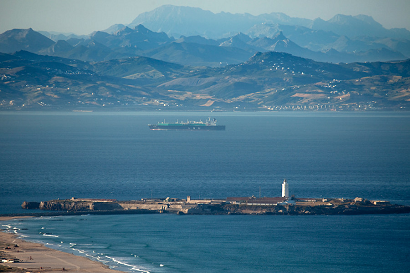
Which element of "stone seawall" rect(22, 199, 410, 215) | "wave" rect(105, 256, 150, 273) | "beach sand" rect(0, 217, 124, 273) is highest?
"stone seawall" rect(22, 199, 410, 215)

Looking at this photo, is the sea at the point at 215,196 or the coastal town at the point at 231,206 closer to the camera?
the sea at the point at 215,196

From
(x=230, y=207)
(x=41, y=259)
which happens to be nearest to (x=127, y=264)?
(x=41, y=259)

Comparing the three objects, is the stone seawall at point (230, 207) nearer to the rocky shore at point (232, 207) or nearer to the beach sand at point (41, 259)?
the rocky shore at point (232, 207)

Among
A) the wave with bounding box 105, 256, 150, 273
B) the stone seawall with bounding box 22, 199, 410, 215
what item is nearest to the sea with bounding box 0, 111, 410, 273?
the wave with bounding box 105, 256, 150, 273

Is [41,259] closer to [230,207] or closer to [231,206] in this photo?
[230,207]

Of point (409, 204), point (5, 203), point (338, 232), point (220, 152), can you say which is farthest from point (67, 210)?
point (220, 152)

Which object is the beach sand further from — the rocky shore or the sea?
the rocky shore

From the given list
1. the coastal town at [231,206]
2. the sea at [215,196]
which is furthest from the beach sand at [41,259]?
the coastal town at [231,206]

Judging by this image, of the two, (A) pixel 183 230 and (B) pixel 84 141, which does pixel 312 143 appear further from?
(A) pixel 183 230
